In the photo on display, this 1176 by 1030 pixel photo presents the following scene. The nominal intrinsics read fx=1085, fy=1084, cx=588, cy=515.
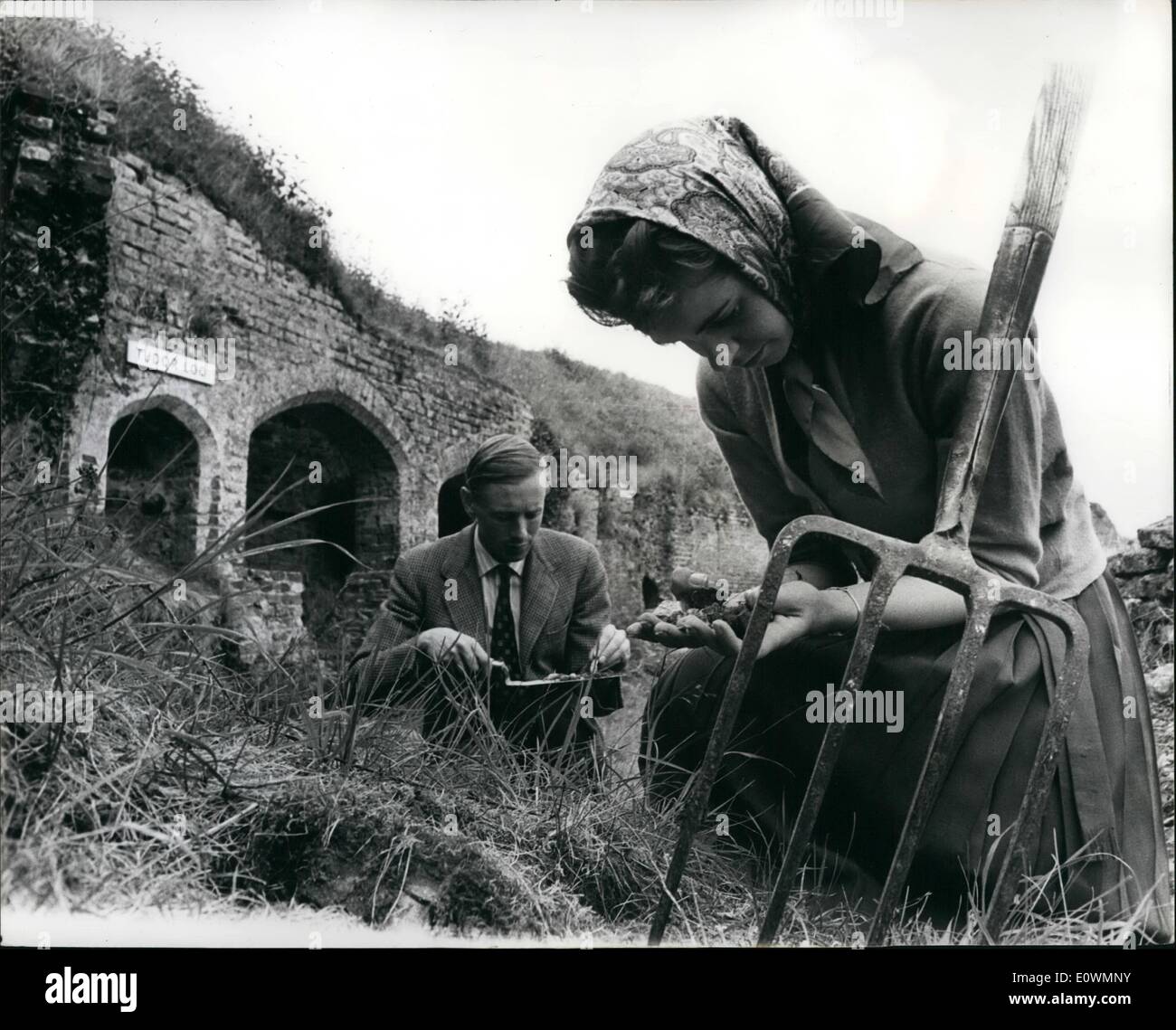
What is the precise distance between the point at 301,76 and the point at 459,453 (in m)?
1.10

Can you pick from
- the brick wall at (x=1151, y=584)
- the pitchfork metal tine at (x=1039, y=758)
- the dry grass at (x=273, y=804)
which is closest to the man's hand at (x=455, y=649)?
the dry grass at (x=273, y=804)

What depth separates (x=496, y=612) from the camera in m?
2.68

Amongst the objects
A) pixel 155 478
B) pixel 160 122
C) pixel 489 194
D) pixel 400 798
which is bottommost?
pixel 400 798

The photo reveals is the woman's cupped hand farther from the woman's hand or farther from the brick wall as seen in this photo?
the brick wall

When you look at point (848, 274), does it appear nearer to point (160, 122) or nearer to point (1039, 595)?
point (1039, 595)

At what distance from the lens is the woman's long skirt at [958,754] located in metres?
2.35

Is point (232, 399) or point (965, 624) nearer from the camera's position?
point (965, 624)

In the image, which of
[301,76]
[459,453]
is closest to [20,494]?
[459,453]

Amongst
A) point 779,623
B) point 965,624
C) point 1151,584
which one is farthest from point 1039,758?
point 1151,584

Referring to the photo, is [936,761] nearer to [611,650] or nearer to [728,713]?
[728,713]

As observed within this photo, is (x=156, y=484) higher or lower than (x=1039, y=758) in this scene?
higher

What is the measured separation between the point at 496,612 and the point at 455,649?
14 centimetres

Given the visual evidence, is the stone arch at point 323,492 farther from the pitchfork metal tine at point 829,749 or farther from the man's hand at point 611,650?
the pitchfork metal tine at point 829,749

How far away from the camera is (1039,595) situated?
2338 mm
